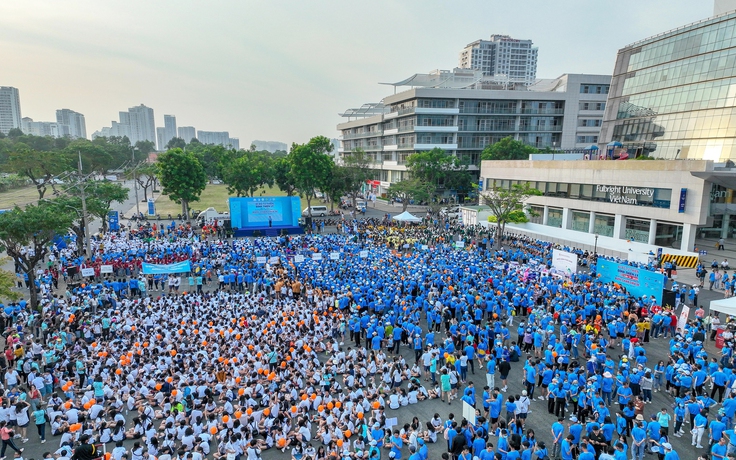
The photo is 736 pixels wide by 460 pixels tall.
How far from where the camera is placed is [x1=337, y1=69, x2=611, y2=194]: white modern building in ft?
210

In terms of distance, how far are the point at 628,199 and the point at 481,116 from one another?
36.3 meters

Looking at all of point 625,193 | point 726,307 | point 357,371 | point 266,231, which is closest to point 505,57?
point 625,193

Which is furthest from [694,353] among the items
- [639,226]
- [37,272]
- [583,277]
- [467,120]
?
[467,120]

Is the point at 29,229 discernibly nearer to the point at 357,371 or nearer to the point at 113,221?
the point at 357,371

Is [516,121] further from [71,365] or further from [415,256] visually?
[71,365]

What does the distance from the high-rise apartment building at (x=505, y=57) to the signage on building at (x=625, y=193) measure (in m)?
160

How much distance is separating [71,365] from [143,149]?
141 metres

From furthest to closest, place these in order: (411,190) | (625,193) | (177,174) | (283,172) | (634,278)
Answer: (283,172)
(411,190)
(177,174)
(625,193)
(634,278)

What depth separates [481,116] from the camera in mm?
66438

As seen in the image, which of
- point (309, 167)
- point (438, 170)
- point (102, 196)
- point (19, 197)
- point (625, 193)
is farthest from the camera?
point (19, 197)

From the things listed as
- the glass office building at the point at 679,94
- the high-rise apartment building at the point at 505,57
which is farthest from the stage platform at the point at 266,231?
the high-rise apartment building at the point at 505,57

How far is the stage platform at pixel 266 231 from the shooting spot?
3719 cm

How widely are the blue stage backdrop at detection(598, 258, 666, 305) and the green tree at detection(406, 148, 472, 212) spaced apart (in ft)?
105

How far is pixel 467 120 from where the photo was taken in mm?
66125
